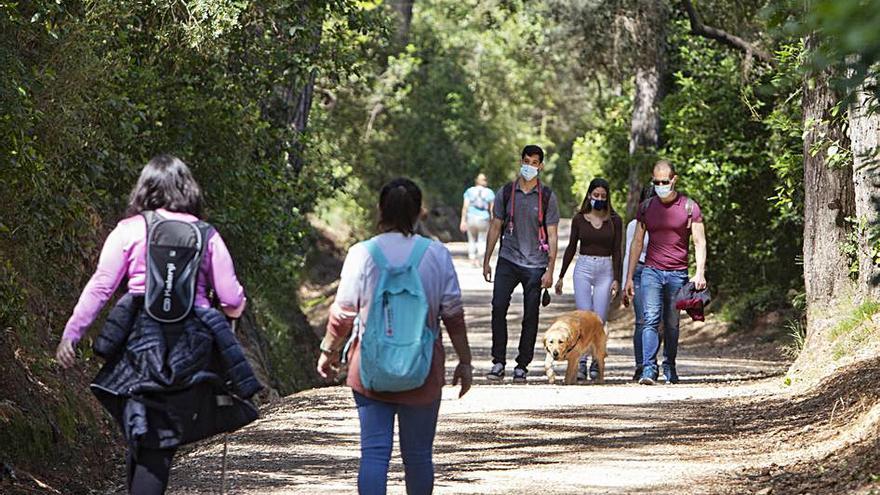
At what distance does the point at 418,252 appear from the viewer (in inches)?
265

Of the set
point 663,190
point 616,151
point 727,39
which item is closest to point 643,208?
point 663,190

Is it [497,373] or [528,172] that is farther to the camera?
[497,373]

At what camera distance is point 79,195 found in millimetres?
12234

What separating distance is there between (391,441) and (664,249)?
7.12 metres

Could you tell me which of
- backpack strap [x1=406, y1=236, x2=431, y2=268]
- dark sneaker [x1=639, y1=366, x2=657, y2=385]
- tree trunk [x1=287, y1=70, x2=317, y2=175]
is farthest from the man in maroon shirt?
tree trunk [x1=287, y1=70, x2=317, y2=175]

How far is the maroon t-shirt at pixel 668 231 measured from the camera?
13.4m

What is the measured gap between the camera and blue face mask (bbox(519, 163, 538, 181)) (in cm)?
1366

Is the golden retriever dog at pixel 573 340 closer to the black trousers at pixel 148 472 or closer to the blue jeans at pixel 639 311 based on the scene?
the blue jeans at pixel 639 311

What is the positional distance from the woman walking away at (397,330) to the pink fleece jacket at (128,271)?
0.54 metres

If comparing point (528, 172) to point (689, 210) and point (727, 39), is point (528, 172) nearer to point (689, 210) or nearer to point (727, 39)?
point (689, 210)

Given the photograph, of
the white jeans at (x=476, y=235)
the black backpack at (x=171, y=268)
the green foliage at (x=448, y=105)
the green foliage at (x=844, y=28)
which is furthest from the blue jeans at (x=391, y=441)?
the green foliage at (x=448, y=105)

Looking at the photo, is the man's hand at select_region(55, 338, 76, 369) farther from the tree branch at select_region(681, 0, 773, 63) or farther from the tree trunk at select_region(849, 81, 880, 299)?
the tree branch at select_region(681, 0, 773, 63)

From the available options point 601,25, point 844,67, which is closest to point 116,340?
point 844,67

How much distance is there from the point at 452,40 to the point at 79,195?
3903 centimetres
